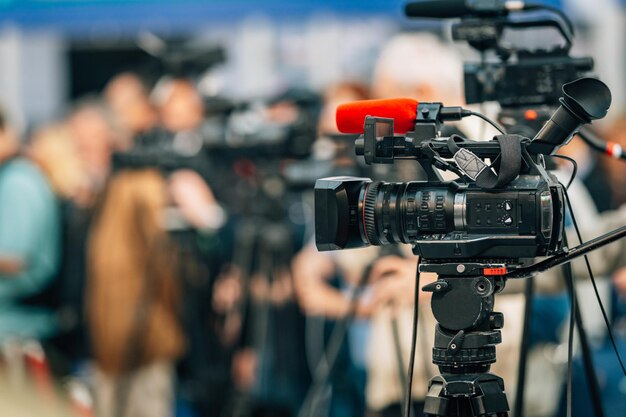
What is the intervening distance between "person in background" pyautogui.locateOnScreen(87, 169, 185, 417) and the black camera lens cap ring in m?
2.11

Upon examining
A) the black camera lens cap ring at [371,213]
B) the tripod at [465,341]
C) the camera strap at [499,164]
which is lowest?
the tripod at [465,341]

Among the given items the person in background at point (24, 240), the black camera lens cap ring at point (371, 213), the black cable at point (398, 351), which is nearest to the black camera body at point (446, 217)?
the black camera lens cap ring at point (371, 213)

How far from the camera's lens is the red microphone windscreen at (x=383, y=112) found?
1.99 m

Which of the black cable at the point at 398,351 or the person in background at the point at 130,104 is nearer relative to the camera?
the black cable at the point at 398,351

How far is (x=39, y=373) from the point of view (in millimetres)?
4297

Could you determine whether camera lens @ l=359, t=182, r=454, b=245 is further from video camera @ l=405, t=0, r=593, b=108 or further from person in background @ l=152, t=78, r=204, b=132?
person in background @ l=152, t=78, r=204, b=132

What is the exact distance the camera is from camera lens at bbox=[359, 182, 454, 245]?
6.30ft

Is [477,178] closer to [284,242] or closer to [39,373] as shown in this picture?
[284,242]

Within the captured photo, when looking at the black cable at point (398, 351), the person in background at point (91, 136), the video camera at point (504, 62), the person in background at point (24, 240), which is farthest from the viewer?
the person in background at point (91, 136)

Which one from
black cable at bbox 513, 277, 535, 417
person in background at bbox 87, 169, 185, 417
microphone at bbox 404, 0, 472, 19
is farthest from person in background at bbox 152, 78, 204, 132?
black cable at bbox 513, 277, 535, 417

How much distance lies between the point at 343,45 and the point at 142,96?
77cm

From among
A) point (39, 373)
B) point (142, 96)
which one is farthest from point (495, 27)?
point (39, 373)

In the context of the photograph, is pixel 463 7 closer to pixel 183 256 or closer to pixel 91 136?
pixel 183 256

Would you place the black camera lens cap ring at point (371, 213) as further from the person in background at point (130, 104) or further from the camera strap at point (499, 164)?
the person in background at point (130, 104)
